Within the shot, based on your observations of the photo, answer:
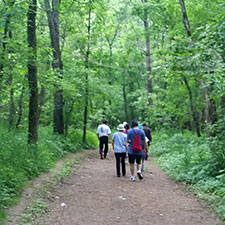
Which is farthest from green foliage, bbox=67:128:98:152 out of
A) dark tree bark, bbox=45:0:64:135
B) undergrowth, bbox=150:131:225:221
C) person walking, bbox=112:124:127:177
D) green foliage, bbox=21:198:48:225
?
green foliage, bbox=21:198:48:225

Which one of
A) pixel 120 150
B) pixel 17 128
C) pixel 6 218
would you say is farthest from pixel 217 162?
pixel 17 128

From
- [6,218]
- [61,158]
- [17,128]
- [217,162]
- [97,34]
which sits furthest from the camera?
[97,34]

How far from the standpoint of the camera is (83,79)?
1783 cm

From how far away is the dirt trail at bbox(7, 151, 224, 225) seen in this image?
6258mm

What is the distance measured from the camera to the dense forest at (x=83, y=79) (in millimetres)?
8398

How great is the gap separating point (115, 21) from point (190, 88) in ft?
63.6

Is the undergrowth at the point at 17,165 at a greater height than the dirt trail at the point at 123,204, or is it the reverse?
the undergrowth at the point at 17,165

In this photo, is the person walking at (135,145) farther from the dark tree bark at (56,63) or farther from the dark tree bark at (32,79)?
the dark tree bark at (56,63)

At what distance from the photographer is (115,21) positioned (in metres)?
36.8

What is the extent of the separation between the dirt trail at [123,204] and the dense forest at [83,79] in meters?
0.68

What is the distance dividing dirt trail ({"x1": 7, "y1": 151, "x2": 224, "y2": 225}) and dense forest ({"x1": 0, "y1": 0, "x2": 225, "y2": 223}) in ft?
2.24

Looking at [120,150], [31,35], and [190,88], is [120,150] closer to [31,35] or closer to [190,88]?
[31,35]

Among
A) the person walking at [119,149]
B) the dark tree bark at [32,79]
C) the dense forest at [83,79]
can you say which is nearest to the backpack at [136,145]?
the person walking at [119,149]

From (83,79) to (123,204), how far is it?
11307 millimetres
